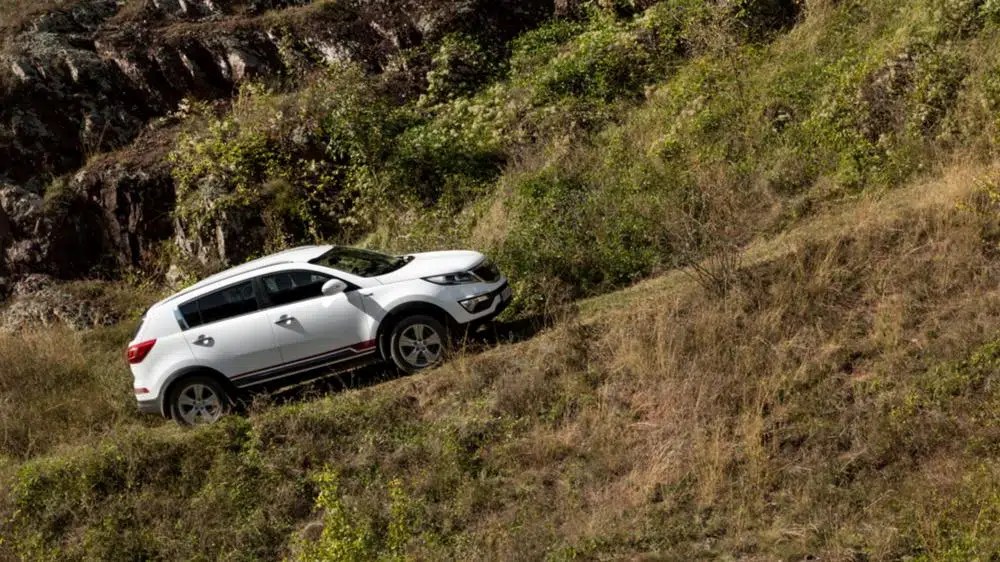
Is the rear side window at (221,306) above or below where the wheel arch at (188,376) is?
above

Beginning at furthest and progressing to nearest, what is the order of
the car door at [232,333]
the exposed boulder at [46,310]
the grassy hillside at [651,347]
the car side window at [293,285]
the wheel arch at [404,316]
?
the exposed boulder at [46,310]
the car side window at [293,285]
the car door at [232,333]
the wheel arch at [404,316]
the grassy hillside at [651,347]

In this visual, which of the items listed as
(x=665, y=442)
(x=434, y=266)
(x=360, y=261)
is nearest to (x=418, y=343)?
(x=434, y=266)

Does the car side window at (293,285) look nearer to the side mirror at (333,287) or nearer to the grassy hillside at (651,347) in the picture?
the side mirror at (333,287)

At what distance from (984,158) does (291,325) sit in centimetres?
835

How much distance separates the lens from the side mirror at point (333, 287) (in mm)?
10914

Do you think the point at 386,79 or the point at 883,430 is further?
the point at 386,79

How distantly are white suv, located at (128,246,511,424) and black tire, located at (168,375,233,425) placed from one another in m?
0.01

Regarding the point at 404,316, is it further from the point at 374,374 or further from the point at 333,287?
the point at 374,374

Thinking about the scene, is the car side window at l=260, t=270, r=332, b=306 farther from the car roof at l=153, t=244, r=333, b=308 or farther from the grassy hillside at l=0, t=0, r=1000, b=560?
the grassy hillside at l=0, t=0, r=1000, b=560

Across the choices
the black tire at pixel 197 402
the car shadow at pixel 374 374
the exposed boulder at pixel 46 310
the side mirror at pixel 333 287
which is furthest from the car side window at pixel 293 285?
the exposed boulder at pixel 46 310

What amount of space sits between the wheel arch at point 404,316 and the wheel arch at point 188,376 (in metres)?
1.83

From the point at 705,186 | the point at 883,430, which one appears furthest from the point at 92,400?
the point at 883,430

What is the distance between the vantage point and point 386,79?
736 inches

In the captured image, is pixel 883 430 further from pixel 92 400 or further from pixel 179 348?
pixel 92 400
